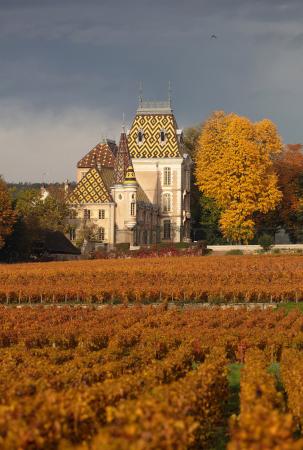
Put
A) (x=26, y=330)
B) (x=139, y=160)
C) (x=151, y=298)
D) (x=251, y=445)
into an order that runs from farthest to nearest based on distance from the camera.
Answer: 1. (x=139, y=160)
2. (x=151, y=298)
3. (x=26, y=330)
4. (x=251, y=445)

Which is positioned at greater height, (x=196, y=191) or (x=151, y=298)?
(x=196, y=191)

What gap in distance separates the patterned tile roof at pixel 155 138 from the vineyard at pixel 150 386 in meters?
54.0

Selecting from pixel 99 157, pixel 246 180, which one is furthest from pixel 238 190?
pixel 99 157

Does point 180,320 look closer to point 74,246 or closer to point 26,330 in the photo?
point 26,330

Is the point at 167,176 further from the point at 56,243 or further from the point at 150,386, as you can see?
the point at 150,386

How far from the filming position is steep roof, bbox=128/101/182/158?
77.0 meters

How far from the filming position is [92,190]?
7075cm

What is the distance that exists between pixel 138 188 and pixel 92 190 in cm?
514

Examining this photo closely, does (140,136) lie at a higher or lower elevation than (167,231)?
higher

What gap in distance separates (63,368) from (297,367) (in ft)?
12.9

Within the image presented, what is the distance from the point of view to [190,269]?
3988 cm

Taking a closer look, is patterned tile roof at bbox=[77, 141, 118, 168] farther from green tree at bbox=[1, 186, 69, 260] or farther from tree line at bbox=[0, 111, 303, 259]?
tree line at bbox=[0, 111, 303, 259]

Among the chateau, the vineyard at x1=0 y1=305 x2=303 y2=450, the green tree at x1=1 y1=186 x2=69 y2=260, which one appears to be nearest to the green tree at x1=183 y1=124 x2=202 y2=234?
the chateau

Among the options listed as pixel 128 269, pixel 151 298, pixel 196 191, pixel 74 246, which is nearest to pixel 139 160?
pixel 196 191
